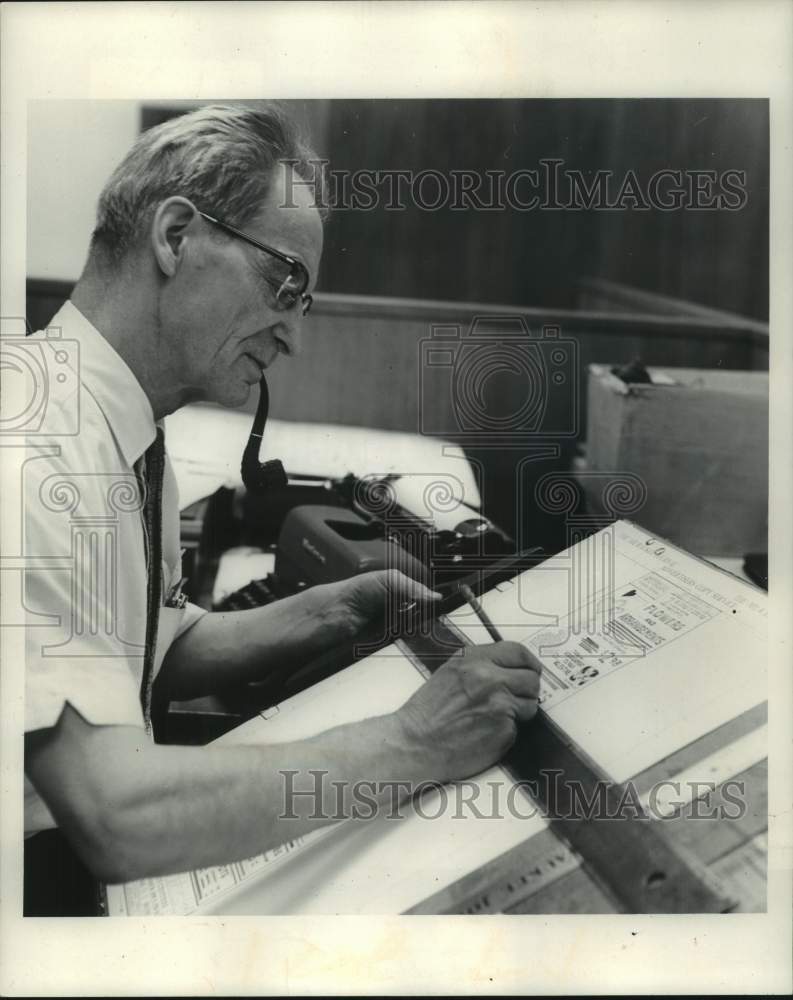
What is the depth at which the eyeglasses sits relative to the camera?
3.09 feet

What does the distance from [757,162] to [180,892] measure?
104cm

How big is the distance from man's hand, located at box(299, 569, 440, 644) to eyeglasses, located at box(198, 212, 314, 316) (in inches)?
13.4

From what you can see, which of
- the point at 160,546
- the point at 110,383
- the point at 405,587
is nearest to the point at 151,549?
the point at 160,546

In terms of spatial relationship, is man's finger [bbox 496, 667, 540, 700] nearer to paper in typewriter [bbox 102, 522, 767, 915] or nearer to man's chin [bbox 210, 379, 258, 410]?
paper in typewriter [bbox 102, 522, 767, 915]

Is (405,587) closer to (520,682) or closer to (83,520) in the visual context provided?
(520,682)

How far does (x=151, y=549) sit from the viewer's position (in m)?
0.97

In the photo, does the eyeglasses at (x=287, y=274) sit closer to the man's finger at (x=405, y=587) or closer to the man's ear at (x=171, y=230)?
the man's ear at (x=171, y=230)

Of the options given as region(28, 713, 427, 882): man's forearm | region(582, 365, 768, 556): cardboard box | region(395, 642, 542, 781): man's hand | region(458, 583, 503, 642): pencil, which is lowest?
region(28, 713, 427, 882): man's forearm

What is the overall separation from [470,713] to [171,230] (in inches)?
23.1

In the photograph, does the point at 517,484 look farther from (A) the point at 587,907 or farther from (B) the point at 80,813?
(B) the point at 80,813

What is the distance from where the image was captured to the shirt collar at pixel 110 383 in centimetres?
94

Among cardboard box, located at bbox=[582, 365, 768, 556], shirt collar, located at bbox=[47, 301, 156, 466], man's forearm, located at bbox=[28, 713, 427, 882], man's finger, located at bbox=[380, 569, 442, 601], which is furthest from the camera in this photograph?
cardboard box, located at bbox=[582, 365, 768, 556]

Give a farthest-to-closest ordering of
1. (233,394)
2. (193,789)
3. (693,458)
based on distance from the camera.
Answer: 1. (693,458)
2. (233,394)
3. (193,789)

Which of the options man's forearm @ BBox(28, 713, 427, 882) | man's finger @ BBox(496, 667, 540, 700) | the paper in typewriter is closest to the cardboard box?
the paper in typewriter
